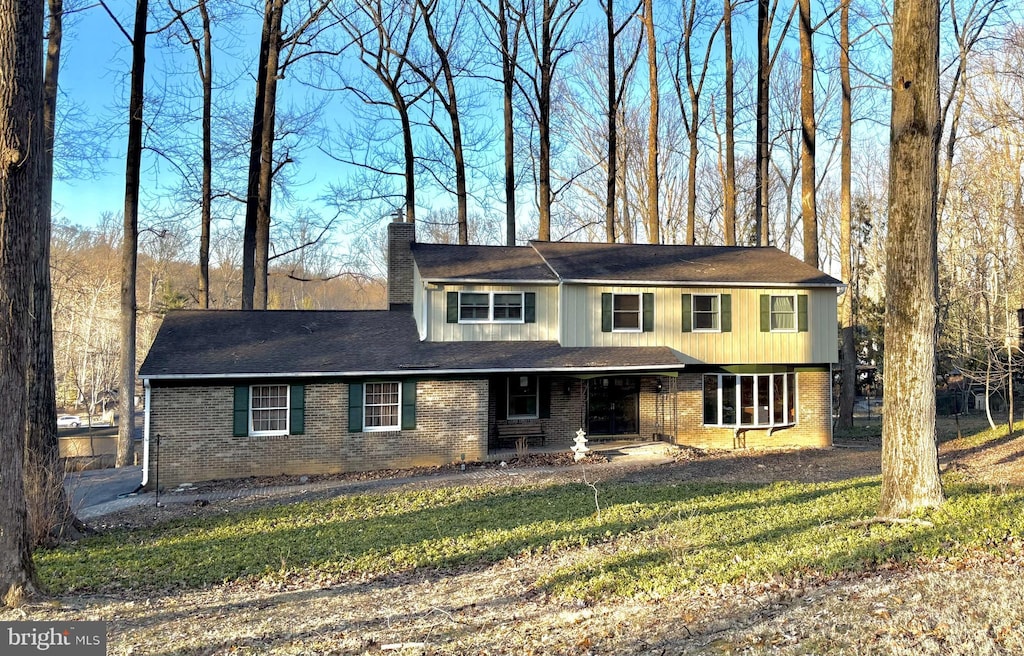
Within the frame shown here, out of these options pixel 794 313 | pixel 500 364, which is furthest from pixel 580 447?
pixel 794 313

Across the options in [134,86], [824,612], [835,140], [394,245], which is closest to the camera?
[824,612]

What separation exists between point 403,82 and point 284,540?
23070 mm

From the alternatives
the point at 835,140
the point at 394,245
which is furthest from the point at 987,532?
the point at 835,140

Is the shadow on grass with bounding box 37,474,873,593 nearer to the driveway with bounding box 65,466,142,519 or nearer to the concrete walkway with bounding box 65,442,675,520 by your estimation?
the concrete walkway with bounding box 65,442,675,520

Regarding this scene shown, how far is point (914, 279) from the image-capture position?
8.02 m

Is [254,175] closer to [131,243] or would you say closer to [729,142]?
[131,243]

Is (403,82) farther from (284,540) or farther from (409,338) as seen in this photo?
(284,540)

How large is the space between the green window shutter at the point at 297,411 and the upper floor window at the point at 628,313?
330 inches

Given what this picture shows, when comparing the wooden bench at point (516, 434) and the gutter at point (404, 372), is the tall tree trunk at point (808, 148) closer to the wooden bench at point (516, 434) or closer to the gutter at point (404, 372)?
the gutter at point (404, 372)

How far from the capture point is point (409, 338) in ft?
60.4

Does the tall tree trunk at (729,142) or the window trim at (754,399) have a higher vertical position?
the tall tree trunk at (729,142)

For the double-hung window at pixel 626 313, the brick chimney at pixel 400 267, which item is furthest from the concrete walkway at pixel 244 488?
the brick chimney at pixel 400 267

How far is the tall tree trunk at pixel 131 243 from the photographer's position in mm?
18938

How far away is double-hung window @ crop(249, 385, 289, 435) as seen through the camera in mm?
15898
